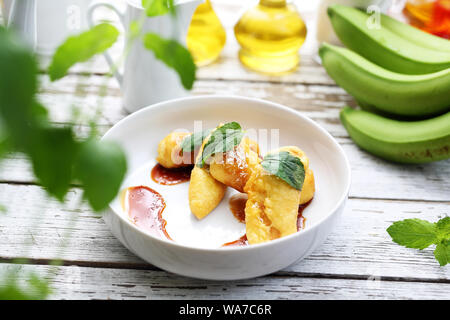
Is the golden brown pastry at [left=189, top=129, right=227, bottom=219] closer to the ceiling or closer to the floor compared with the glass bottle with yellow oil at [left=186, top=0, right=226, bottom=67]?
closer to the floor

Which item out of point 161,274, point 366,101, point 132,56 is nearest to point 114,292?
point 161,274

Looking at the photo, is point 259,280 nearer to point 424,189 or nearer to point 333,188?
point 333,188

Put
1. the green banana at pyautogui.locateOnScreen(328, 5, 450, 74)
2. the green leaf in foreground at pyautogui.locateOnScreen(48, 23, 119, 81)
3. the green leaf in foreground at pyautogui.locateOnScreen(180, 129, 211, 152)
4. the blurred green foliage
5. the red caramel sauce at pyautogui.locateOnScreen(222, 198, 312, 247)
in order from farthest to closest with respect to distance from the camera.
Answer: the green banana at pyautogui.locateOnScreen(328, 5, 450, 74) → the green leaf in foreground at pyautogui.locateOnScreen(180, 129, 211, 152) → the red caramel sauce at pyautogui.locateOnScreen(222, 198, 312, 247) → the green leaf in foreground at pyautogui.locateOnScreen(48, 23, 119, 81) → the blurred green foliage

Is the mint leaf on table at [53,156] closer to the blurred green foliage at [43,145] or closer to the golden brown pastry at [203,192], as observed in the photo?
the blurred green foliage at [43,145]

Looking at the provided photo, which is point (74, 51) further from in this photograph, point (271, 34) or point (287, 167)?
point (271, 34)

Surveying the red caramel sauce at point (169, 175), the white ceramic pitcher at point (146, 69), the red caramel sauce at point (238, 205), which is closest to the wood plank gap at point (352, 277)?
the red caramel sauce at point (238, 205)

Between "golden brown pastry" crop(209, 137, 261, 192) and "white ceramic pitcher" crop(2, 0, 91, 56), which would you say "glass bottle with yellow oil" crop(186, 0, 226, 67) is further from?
"golden brown pastry" crop(209, 137, 261, 192)

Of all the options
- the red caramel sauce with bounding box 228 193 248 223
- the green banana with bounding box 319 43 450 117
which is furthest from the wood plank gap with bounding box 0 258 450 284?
the green banana with bounding box 319 43 450 117
